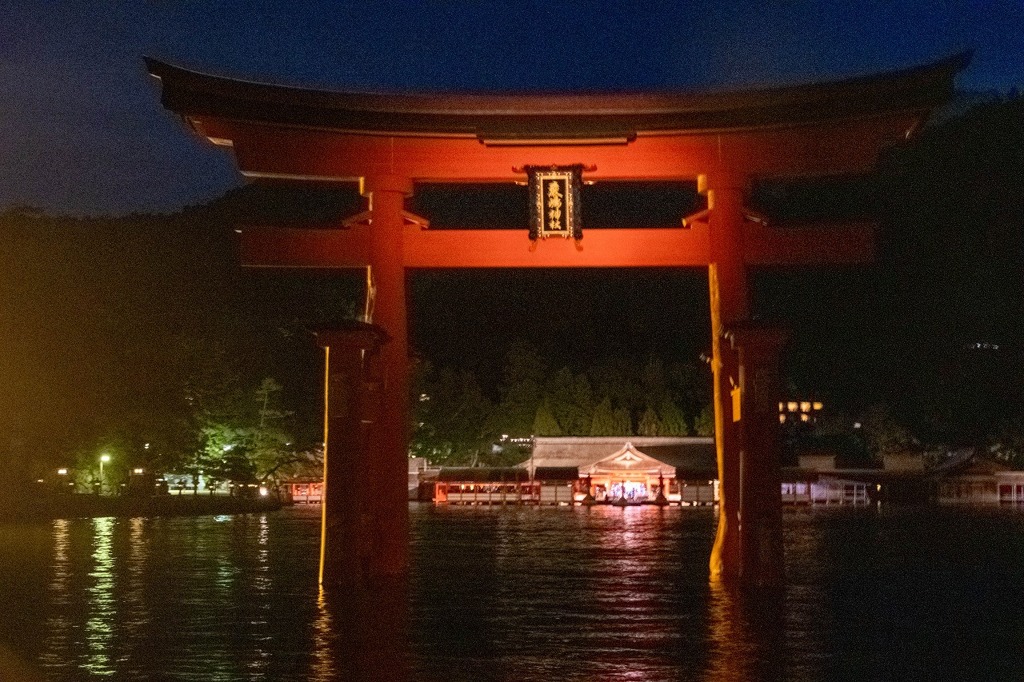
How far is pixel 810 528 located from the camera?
3256cm

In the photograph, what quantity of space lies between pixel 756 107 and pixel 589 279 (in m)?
87.6

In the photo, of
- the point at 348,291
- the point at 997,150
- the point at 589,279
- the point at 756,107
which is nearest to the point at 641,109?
the point at 756,107

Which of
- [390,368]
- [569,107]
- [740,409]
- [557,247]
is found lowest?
[740,409]

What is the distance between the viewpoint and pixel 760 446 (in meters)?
14.0

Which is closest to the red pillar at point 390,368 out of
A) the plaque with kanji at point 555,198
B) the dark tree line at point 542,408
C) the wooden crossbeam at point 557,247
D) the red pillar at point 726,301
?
the wooden crossbeam at point 557,247

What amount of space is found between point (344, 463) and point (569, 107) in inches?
193

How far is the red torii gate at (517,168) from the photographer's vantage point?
14562mm

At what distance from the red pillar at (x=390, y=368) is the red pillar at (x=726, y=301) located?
3.79 metres

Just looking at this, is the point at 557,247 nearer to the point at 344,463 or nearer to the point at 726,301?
the point at 726,301

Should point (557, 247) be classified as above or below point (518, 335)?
below

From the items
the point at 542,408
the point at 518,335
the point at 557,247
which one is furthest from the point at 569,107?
the point at 518,335

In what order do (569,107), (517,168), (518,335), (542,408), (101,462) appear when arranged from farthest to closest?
1. (518,335)
2. (542,408)
3. (101,462)
4. (517,168)
5. (569,107)

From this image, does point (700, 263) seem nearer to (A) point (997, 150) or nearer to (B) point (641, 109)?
(B) point (641, 109)

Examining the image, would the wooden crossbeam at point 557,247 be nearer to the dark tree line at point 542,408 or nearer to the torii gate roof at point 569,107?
the torii gate roof at point 569,107
